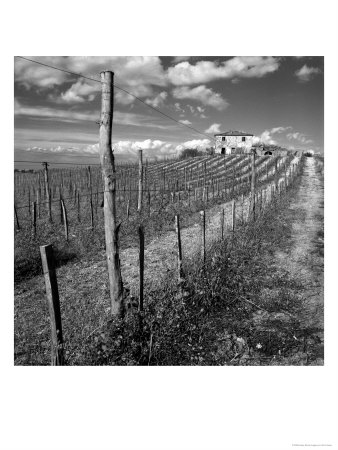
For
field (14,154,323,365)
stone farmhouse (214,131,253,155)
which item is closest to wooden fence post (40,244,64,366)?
field (14,154,323,365)

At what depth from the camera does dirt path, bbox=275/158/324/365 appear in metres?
4.64

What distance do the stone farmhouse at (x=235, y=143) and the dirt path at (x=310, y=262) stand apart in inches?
1119

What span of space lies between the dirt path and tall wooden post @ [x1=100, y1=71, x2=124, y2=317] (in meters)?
2.51

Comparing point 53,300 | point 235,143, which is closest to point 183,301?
point 53,300

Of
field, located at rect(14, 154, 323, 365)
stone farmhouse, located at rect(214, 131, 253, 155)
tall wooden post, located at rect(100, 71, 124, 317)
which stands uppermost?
stone farmhouse, located at rect(214, 131, 253, 155)

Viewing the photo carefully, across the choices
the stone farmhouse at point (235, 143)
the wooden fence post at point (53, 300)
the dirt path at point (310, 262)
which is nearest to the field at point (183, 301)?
the dirt path at point (310, 262)

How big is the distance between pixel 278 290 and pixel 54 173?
3242cm

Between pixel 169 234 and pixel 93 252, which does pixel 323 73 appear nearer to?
pixel 93 252

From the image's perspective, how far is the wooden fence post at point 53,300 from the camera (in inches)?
118

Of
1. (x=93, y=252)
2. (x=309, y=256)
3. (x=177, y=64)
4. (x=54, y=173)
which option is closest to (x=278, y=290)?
(x=309, y=256)

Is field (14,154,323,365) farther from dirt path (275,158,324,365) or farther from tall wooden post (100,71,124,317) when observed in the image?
tall wooden post (100,71,124,317)

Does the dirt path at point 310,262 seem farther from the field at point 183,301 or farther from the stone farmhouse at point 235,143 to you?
the stone farmhouse at point 235,143

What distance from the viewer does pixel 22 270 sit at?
25.1 feet

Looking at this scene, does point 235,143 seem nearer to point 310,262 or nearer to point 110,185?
point 310,262
